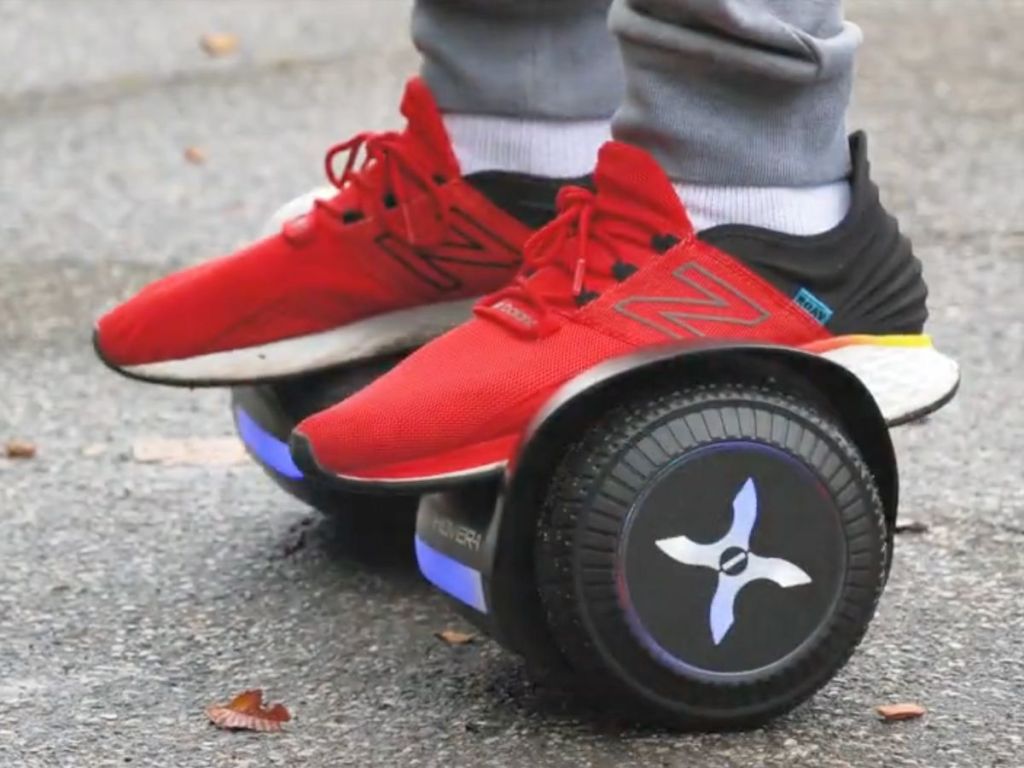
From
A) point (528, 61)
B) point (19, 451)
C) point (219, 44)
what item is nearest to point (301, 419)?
point (528, 61)

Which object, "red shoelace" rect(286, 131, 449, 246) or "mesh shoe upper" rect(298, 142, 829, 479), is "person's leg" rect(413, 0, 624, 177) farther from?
"mesh shoe upper" rect(298, 142, 829, 479)

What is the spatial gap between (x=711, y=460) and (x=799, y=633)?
0.17m

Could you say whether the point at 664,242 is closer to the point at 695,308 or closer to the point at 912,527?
the point at 695,308

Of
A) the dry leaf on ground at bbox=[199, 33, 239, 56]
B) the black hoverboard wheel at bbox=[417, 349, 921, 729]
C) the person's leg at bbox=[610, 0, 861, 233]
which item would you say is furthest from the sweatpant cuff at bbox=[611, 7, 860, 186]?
the dry leaf on ground at bbox=[199, 33, 239, 56]

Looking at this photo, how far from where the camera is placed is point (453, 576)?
67.1 inches

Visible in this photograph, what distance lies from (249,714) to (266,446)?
41cm

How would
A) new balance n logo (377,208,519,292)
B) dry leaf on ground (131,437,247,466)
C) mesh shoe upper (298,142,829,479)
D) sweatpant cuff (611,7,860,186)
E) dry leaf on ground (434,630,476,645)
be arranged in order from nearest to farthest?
mesh shoe upper (298,142,829,479), sweatpant cuff (611,7,860,186), dry leaf on ground (434,630,476,645), new balance n logo (377,208,519,292), dry leaf on ground (131,437,247,466)

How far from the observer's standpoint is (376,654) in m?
1.91

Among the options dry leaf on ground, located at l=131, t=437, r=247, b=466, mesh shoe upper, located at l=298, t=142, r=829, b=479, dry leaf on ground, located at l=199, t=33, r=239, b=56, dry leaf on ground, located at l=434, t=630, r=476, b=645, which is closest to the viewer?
mesh shoe upper, located at l=298, t=142, r=829, b=479

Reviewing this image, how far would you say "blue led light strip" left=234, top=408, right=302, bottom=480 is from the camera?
2.08 metres

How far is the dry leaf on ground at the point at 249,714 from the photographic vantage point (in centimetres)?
175

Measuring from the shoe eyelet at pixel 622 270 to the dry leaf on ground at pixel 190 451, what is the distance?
36.6 inches

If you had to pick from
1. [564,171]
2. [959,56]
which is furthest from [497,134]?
[959,56]

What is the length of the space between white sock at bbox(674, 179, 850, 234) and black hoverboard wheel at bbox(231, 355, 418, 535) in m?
0.42
